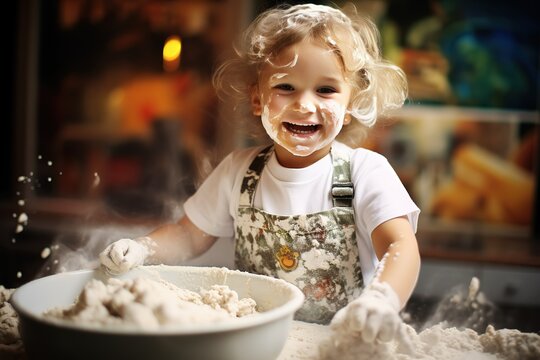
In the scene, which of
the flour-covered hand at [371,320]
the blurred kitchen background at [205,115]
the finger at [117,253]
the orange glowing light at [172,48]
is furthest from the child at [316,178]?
the orange glowing light at [172,48]

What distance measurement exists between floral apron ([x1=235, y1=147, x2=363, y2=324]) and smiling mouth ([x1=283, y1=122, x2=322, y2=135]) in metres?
0.07

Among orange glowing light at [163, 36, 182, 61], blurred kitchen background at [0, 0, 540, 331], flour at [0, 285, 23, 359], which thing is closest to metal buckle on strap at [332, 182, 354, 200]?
flour at [0, 285, 23, 359]

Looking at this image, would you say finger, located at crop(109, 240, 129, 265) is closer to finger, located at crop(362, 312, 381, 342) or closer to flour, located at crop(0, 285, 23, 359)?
flour, located at crop(0, 285, 23, 359)

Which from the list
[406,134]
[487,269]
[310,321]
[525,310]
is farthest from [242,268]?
[406,134]

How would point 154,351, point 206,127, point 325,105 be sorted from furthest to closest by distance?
1. point 206,127
2. point 325,105
3. point 154,351

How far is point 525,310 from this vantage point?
3.70 ft

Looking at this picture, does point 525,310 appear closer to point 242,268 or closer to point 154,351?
point 242,268

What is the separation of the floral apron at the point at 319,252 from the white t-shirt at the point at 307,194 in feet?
0.04

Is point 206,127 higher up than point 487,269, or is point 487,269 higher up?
point 206,127

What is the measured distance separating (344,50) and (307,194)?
19 centimetres

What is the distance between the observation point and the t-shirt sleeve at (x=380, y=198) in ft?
2.50

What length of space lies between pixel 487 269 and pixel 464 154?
0.60m

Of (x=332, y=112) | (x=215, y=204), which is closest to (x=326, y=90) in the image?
(x=332, y=112)

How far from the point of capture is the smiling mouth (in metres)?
0.78
